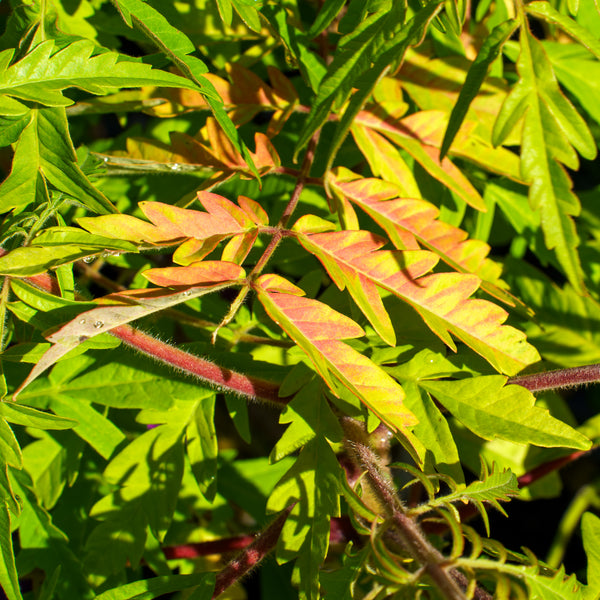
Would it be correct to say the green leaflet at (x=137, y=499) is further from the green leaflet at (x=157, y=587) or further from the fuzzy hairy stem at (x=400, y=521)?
the fuzzy hairy stem at (x=400, y=521)

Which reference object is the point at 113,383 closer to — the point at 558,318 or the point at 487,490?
the point at 487,490

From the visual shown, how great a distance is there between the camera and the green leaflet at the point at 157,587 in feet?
3.15

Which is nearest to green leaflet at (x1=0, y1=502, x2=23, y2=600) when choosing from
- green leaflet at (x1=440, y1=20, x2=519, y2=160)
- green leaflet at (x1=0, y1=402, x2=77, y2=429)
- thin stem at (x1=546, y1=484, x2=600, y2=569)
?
green leaflet at (x1=0, y1=402, x2=77, y2=429)

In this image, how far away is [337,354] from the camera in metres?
0.88

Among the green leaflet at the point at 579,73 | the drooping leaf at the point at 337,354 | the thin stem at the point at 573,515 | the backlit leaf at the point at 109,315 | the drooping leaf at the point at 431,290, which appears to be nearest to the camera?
the backlit leaf at the point at 109,315

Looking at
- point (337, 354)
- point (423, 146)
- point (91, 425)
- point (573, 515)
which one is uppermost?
point (423, 146)

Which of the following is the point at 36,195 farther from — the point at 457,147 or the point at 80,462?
the point at 457,147

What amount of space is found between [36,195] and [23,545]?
0.71m

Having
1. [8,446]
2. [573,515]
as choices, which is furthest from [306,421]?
[573,515]

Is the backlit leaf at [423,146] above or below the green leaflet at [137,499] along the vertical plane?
above

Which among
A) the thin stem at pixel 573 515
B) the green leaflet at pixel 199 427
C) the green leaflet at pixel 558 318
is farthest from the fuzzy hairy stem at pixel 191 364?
the thin stem at pixel 573 515

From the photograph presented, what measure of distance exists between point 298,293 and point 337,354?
13 cm

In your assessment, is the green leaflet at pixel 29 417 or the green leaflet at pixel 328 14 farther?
the green leaflet at pixel 328 14

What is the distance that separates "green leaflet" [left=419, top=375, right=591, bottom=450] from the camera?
3.10 feet
